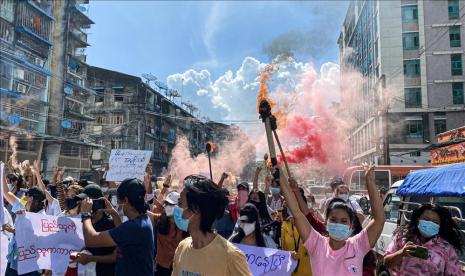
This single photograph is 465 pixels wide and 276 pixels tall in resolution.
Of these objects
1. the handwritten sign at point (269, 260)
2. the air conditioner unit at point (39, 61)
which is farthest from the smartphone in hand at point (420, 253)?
the air conditioner unit at point (39, 61)

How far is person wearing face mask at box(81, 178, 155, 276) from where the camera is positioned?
10.1 feet

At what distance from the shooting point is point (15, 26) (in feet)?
117

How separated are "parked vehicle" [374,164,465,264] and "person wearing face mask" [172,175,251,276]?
3571 millimetres

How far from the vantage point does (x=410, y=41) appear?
41156mm

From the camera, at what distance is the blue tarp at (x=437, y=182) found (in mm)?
5648

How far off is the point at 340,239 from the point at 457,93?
A: 1672 inches

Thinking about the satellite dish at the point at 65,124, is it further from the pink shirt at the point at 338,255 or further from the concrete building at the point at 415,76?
the pink shirt at the point at 338,255

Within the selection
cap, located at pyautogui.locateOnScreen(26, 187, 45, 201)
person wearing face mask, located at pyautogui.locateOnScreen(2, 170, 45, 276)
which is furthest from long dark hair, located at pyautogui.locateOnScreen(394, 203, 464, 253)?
cap, located at pyautogui.locateOnScreen(26, 187, 45, 201)

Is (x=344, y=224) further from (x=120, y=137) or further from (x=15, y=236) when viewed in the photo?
(x=120, y=137)

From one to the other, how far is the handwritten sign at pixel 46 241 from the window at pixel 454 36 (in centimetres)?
4369

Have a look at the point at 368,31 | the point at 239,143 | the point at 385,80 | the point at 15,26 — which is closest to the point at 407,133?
the point at 385,80

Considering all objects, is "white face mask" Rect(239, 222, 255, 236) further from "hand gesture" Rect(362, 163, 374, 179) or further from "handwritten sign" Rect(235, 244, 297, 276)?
"hand gesture" Rect(362, 163, 374, 179)

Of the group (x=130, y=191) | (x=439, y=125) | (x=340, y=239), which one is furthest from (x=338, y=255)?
(x=439, y=125)

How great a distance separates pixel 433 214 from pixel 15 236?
4.80 m
